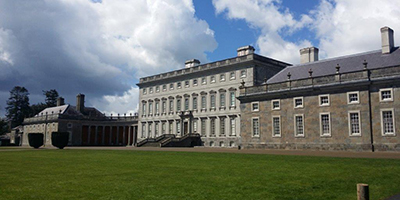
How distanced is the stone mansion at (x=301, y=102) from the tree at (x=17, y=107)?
60.2m

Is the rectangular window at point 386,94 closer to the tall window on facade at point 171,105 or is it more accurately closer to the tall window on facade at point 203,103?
the tall window on facade at point 203,103

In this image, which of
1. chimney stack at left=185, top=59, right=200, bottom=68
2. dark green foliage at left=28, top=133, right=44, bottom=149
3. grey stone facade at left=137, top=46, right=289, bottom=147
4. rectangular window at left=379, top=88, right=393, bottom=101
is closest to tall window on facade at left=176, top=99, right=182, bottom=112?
grey stone facade at left=137, top=46, right=289, bottom=147

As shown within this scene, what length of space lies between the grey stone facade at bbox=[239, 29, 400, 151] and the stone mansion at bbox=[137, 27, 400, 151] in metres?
0.08

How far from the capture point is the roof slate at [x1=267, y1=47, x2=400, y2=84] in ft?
106

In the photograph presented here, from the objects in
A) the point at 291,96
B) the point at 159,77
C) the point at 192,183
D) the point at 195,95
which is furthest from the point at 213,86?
the point at 192,183

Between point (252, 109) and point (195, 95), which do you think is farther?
point (195, 95)

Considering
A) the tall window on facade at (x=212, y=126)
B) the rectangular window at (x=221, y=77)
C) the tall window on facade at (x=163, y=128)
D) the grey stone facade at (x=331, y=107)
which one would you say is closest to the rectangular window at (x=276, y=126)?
the grey stone facade at (x=331, y=107)

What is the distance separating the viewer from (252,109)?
38.7 metres

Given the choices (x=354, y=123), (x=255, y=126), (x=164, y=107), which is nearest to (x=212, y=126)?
(x=164, y=107)

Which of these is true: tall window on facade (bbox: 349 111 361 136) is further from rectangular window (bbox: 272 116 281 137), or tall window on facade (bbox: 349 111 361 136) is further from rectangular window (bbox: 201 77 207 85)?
rectangular window (bbox: 201 77 207 85)

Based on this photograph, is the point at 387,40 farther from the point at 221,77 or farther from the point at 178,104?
the point at 178,104

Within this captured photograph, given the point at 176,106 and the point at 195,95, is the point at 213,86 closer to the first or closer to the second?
the point at 195,95

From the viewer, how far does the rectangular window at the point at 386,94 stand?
2921cm

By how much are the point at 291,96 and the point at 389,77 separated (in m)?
9.14
